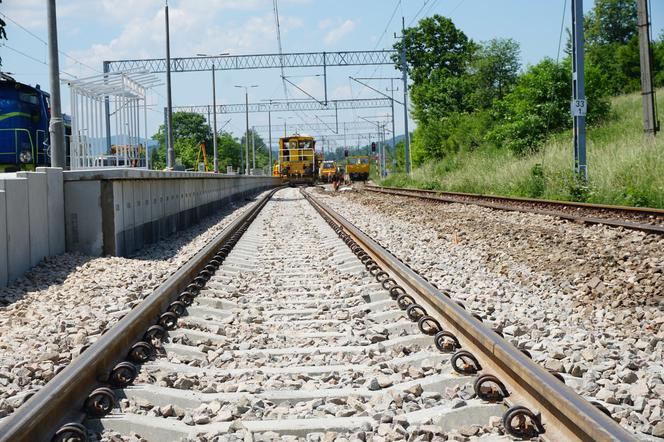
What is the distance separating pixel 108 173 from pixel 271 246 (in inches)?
Answer: 109

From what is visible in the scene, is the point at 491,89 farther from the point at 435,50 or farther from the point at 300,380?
the point at 300,380

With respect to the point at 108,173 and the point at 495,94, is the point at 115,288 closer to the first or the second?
the point at 108,173

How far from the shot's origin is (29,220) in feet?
27.1

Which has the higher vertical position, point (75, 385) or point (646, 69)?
point (646, 69)

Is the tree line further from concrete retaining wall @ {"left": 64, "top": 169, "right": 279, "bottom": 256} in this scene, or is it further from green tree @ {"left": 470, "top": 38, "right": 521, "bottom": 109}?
concrete retaining wall @ {"left": 64, "top": 169, "right": 279, "bottom": 256}

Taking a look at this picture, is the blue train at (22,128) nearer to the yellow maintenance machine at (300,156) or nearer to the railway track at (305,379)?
the railway track at (305,379)

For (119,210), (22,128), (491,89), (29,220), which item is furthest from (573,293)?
(491,89)

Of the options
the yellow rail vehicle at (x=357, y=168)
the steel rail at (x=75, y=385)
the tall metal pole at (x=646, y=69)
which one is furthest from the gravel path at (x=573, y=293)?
the yellow rail vehicle at (x=357, y=168)

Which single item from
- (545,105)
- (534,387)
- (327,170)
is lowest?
(534,387)

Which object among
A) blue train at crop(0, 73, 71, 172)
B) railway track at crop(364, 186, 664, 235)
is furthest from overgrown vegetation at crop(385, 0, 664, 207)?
blue train at crop(0, 73, 71, 172)

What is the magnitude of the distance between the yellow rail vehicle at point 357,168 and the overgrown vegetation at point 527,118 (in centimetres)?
691

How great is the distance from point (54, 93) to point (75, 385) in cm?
932

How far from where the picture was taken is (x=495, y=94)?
65000 millimetres

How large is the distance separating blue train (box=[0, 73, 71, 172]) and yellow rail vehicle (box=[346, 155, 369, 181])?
172ft
